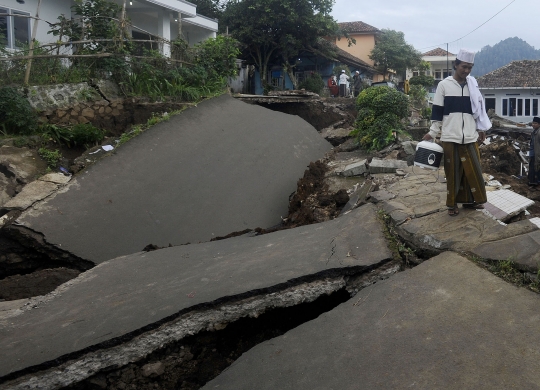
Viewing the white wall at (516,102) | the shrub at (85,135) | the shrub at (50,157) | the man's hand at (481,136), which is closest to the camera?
the man's hand at (481,136)

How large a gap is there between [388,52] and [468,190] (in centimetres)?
3015

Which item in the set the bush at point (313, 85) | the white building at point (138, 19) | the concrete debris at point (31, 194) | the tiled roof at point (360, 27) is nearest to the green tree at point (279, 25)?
the bush at point (313, 85)

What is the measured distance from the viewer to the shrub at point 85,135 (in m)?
8.33

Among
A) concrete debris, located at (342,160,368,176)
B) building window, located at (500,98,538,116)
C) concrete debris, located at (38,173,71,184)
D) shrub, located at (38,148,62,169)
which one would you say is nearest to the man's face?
concrete debris, located at (342,160,368,176)

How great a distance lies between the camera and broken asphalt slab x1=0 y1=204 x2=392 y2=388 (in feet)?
10.7

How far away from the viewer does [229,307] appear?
11.4 ft

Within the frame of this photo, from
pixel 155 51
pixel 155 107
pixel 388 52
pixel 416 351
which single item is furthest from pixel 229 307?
pixel 388 52

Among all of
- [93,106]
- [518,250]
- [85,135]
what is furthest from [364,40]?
[518,250]

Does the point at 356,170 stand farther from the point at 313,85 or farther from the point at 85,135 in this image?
the point at 313,85

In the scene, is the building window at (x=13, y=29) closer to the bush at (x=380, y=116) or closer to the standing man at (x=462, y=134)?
the bush at (x=380, y=116)

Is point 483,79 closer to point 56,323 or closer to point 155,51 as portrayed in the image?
point 155,51

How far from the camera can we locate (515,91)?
116 ft

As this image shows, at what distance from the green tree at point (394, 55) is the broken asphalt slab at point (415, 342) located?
31.1 meters

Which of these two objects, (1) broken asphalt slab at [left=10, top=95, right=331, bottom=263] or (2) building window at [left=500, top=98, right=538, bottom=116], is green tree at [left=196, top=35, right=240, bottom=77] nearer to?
(1) broken asphalt slab at [left=10, top=95, right=331, bottom=263]
